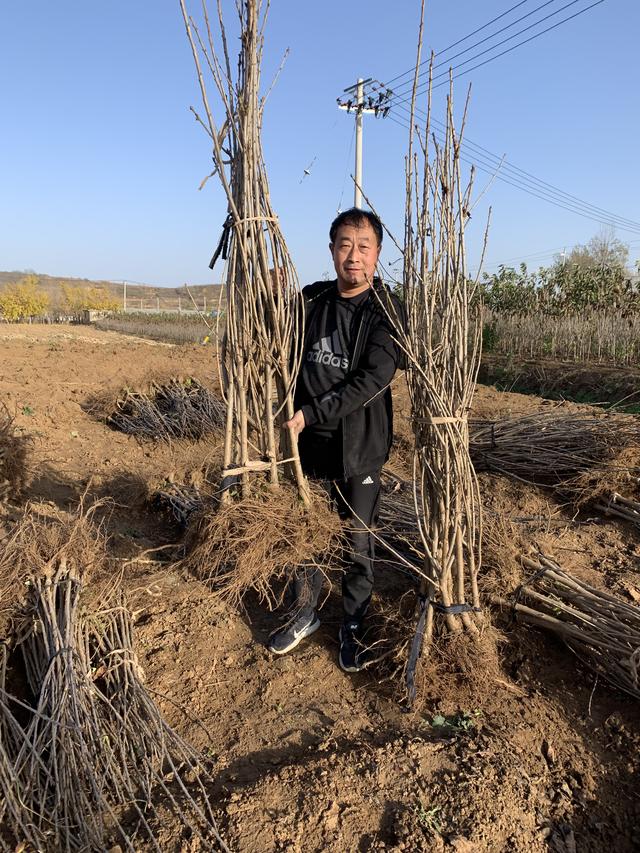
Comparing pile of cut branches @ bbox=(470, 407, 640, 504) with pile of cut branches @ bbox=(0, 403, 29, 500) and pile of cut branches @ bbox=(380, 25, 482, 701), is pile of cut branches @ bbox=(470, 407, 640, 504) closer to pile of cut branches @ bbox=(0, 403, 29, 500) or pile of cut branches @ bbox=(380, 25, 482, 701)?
pile of cut branches @ bbox=(380, 25, 482, 701)

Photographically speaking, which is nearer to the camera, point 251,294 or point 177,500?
point 251,294

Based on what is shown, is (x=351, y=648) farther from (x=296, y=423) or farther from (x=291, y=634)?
(x=296, y=423)

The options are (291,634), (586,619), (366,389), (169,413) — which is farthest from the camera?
(169,413)

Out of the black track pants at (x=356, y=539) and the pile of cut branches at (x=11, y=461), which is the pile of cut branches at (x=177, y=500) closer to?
the pile of cut branches at (x=11, y=461)

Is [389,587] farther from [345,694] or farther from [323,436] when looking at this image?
[323,436]

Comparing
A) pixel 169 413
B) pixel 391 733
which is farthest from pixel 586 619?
pixel 169 413

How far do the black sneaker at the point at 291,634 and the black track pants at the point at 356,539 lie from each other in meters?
0.10

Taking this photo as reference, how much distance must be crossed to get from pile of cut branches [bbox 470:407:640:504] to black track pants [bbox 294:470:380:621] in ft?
6.37

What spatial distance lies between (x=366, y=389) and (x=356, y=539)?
61 cm

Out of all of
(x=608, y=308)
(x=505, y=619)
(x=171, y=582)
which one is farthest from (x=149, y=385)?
(x=608, y=308)

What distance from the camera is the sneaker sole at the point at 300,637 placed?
2279mm

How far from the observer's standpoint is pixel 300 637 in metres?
2.32

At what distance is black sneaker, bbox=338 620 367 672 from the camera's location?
7.20ft

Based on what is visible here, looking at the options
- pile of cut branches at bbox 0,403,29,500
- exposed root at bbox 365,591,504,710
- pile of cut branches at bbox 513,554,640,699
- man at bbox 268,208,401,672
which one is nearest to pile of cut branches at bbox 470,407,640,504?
pile of cut branches at bbox 513,554,640,699
